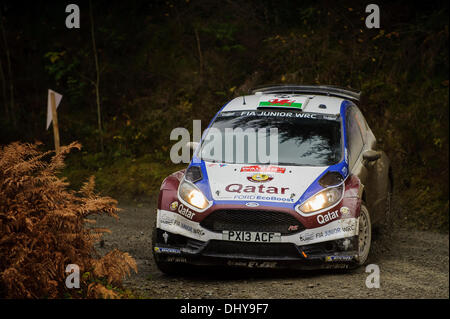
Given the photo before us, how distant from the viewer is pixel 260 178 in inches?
294

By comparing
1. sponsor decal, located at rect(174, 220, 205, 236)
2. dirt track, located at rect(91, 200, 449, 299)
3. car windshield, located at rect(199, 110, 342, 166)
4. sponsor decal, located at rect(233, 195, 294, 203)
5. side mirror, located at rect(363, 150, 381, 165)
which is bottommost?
dirt track, located at rect(91, 200, 449, 299)

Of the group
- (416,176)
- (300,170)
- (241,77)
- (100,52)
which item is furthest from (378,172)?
(100,52)

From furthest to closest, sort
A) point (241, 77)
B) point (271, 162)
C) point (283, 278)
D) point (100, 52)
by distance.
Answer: point (100, 52)
point (241, 77)
point (271, 162)
point (283, 278)

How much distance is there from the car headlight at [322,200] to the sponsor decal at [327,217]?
0.09m

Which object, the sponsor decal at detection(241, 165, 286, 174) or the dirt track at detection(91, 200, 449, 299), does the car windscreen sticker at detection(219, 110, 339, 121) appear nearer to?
the sponsor decal at detection(241, 165, 286, 174)

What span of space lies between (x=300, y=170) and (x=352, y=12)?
9.56 metres

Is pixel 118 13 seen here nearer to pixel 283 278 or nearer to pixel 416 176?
pixel 416 176

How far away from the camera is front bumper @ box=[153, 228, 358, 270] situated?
23.1 ft

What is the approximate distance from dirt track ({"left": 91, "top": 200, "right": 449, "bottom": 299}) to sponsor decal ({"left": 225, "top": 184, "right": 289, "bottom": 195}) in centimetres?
94

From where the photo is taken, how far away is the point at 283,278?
737cm

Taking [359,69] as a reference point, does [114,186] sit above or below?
below

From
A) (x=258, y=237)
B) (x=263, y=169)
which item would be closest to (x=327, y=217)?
(x=258, y=237)

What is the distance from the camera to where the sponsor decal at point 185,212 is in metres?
7.22

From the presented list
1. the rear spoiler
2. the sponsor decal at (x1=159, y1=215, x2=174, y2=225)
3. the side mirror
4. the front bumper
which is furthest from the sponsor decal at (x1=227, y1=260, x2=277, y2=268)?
the rear spoiler
